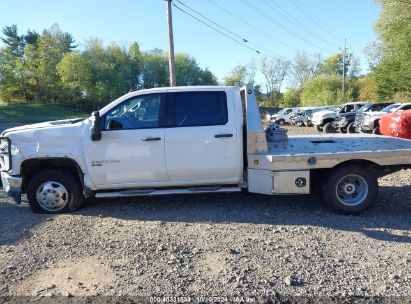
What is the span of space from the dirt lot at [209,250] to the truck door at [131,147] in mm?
632

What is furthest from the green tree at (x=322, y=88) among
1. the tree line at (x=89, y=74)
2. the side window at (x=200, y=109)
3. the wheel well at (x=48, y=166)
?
the wheel well at (x=48, y=166)

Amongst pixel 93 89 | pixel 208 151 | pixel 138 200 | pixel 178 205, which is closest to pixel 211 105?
pixel 208 151

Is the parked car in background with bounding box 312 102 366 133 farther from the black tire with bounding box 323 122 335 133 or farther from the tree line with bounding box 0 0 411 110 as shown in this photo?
the tree line with bounding box 0 0 411 110

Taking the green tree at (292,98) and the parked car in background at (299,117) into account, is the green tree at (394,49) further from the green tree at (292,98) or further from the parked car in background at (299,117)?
the green tree at (292,98)

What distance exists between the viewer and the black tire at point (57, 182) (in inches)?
229

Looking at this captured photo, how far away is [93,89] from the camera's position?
7138 cm

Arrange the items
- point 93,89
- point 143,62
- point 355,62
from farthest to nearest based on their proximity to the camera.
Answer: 1. point 355,62
2. point 143,62
3. point 93,89

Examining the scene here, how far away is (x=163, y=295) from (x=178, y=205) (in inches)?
111

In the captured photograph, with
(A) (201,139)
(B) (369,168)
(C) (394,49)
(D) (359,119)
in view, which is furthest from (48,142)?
(C) (394,49)

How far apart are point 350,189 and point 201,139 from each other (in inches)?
94.6

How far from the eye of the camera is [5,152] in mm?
5754

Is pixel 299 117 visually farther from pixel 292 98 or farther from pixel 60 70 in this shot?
pixel 292 98

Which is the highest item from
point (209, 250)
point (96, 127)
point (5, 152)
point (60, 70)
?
point (60, 70)

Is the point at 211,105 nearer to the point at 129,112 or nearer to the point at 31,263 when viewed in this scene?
the point at 129,112
